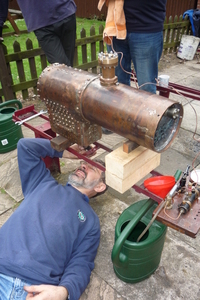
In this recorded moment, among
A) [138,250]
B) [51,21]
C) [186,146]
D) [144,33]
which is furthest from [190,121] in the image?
[138,250]

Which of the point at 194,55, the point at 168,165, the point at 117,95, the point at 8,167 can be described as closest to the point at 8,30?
the point at 194,55

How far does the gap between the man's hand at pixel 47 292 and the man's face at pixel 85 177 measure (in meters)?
0.83

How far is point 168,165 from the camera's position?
10.4 ft

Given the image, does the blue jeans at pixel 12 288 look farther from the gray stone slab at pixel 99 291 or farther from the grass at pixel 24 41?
the grass at pixel 24 41

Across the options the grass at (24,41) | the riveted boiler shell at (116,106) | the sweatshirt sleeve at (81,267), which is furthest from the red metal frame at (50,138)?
the grass at (24,41)

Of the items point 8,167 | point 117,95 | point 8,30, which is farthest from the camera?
point 8,30

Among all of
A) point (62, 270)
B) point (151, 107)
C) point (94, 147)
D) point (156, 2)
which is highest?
point (156, 2)

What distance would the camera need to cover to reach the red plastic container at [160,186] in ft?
5.04

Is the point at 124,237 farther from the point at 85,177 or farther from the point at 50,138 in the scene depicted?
the point at 50,138

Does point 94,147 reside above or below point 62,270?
above

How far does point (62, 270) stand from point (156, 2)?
261 centimetres

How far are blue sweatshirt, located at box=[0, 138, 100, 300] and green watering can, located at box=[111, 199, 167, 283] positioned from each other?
26 cm

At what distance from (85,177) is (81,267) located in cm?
73

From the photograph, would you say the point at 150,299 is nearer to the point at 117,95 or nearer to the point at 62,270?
the point at 62,270
